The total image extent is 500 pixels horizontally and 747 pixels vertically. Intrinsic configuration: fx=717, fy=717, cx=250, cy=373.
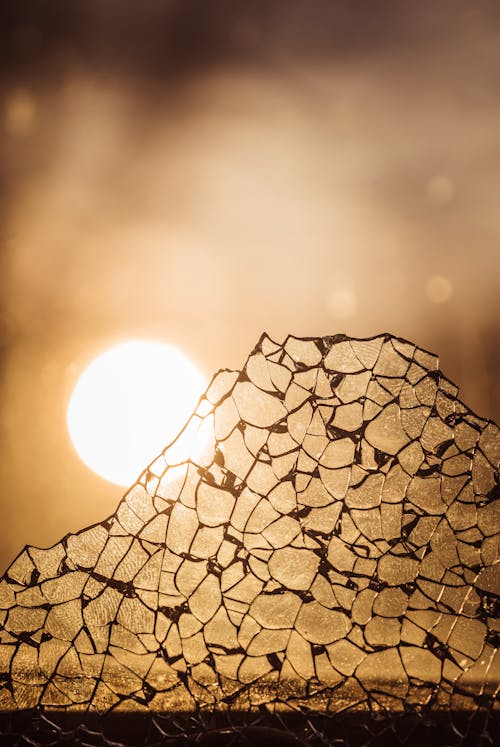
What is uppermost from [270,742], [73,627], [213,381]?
[213,381]

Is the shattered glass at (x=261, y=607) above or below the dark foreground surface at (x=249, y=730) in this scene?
above

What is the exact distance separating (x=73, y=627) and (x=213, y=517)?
0.24 m

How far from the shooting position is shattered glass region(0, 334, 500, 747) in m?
0.96

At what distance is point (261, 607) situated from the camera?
978 millimetres

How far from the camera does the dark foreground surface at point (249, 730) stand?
3.11ft

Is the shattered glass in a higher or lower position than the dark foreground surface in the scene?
higher

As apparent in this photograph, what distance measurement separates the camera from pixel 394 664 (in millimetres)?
979

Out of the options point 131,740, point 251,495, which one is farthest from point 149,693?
point 251,495

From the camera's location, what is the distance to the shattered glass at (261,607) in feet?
3.16

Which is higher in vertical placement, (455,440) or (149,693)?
(455,440)

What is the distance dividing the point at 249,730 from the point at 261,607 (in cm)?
16

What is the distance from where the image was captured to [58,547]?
98cm

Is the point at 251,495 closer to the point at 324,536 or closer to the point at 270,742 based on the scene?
the point at 324,536

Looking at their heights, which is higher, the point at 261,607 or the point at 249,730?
the point at 261,607
